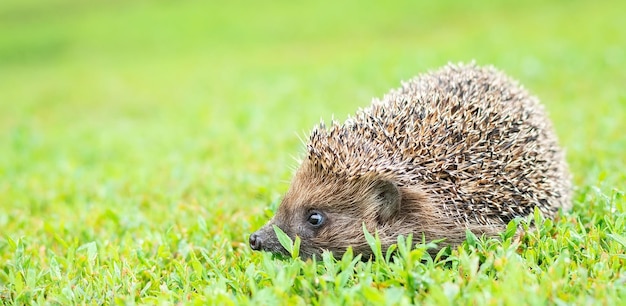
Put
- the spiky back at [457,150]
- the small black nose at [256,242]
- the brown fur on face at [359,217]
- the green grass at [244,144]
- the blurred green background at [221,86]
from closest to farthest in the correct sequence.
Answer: the green grass at [244,144]
the small black nose at [256,242]
the brown fur on face at [359,217]
the spiky back at [457,150]
the blurred green background at [221,86]

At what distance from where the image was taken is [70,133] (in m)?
12.5

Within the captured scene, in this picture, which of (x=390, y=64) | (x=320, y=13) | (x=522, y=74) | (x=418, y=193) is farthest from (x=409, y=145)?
(x=320, y=13)

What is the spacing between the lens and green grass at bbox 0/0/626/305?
399 cm

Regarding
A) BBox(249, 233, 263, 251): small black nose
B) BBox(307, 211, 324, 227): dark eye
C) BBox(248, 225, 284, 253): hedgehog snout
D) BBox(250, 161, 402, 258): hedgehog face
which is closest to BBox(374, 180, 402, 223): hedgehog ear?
BBox(250, 161, 402, 258): hedgehog face

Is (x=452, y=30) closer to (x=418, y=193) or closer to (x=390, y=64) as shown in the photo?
(x=390, y=64)

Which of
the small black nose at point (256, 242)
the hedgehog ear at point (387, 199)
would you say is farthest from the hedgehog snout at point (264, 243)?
the hedgehog ear at point (387, 199)

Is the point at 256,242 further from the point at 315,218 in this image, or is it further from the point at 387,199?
the point at 387,199

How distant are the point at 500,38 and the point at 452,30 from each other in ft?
15.7

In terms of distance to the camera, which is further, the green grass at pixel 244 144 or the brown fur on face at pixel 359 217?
the brown fur on face at pixel 359 217

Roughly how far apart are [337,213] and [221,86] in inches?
462

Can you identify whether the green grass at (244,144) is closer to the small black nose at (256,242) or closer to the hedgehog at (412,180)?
the small black nose at (256,242)

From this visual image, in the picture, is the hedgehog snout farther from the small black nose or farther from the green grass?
the green grass

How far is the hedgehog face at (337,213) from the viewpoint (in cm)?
468

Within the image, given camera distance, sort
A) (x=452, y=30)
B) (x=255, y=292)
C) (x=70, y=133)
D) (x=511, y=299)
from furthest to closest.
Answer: (x=452, y=30)
(x=70, y=133)
(x=255, y=292)
(x=511, y=299)
